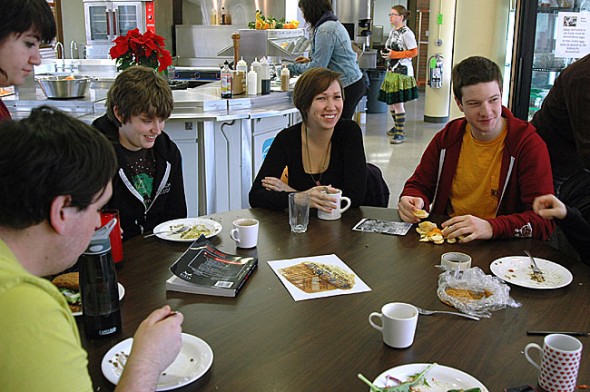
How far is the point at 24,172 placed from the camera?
88 centimetres

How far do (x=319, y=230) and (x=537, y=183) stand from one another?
2.78ft

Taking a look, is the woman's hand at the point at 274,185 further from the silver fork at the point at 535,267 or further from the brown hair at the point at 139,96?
the silver fork at the point at 535,267

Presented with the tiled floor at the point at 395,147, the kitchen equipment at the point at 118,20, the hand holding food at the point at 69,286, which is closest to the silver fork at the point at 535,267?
the hand holding food at the point at 69,286

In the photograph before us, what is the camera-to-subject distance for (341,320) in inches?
58.9

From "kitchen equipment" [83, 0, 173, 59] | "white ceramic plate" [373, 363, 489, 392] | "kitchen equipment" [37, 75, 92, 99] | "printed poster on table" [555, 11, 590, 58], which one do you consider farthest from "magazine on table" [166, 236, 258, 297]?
"kitchen equipment" [83, 0, 173, 59]

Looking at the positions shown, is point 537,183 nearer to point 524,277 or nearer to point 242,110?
point 524,277

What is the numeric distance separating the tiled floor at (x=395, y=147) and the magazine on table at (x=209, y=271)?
3.64 metres

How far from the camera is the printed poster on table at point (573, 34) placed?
4.36 metres

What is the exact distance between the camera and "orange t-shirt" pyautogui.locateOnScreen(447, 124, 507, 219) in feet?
7.78

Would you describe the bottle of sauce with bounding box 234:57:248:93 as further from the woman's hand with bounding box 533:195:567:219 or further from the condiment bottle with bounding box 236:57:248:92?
the woman's hand with bounding box 533:195:567:219

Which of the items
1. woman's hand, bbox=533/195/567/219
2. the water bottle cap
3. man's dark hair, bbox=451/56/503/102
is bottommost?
woman's hand, bbox=533/195/567/219

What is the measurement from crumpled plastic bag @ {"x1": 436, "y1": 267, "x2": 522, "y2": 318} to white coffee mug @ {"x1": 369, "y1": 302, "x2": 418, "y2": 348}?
24 cm

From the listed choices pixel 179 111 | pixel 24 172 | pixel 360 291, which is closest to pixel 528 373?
pixel 360 291

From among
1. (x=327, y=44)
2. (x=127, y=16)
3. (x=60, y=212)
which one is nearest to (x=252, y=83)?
(x=327, y=44)
